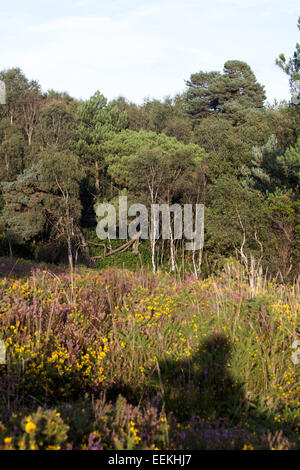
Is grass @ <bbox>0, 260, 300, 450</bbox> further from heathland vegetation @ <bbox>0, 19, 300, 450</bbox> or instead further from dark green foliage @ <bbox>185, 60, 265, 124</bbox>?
dark green foliage @ <bbox>185, 60, 265, 124</bbox>

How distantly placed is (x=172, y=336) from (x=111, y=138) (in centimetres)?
2757

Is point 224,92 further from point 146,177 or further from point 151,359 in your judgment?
point 151,359

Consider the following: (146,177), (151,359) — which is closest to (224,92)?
(146,177)

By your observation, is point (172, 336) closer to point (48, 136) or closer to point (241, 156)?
point (241, 156)

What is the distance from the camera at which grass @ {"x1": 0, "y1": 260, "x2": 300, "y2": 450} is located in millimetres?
2756

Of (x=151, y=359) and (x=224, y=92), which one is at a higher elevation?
(x=224, y=92)

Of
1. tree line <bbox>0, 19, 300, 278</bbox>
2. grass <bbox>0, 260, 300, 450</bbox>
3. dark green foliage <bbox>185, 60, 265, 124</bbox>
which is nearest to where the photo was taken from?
grass <bbox>0, 260, 300, 450</bbox>

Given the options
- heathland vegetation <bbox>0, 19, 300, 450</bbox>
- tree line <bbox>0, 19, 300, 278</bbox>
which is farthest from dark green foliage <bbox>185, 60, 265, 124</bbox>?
heathland vegetation <bbox>0, 19, 300, 450</bbox>

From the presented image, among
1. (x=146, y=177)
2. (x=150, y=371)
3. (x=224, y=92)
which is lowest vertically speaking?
(x=150, y=371)

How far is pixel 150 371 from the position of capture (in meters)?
4.00

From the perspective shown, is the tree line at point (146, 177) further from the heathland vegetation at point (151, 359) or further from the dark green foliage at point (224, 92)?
the dark green foliage at point (224, 92)
